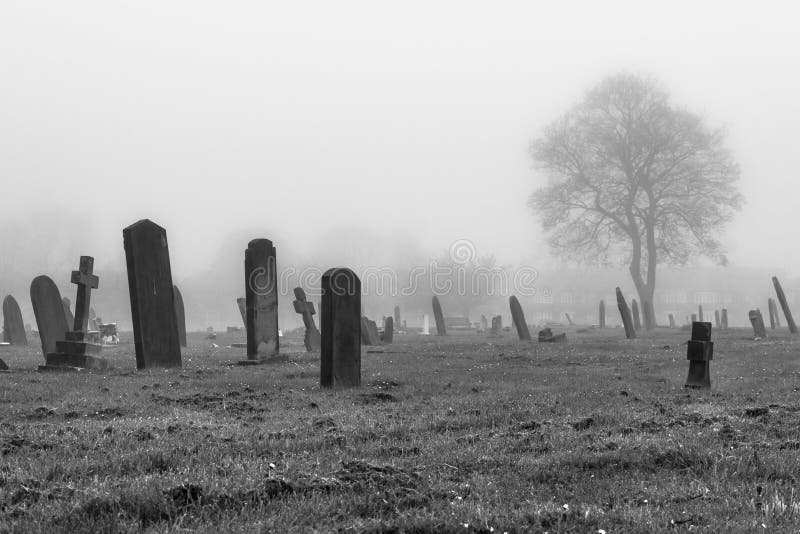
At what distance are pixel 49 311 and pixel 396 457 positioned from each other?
1479cm

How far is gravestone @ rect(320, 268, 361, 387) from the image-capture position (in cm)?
1149

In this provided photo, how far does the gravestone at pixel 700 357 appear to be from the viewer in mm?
11570

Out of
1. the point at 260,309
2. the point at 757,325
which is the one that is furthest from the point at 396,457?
the point at 757,325

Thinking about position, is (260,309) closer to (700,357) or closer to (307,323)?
(307,323)

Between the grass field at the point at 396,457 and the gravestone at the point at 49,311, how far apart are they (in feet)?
22.1

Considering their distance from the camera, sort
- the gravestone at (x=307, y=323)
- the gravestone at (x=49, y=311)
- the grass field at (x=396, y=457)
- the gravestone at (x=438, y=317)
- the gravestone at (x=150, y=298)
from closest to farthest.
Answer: the grass field at (x=396, y=457), the gravestone at (x=150, y=298), the gravestone at (x=49, y=311), the gravestone at (x=307, y=323), the gravestone at (x=438, y=317)

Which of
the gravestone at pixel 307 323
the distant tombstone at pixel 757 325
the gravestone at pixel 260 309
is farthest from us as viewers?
the distant tombstone at pixel 757 325

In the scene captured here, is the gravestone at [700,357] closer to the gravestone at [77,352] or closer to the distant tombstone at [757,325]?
the gravestone at [77,352]

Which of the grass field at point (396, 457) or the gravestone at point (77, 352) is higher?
the gravestone at point (77, 352)

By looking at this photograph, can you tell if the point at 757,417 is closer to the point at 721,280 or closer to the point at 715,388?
the point at 715,388

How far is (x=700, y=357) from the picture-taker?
38.2ft

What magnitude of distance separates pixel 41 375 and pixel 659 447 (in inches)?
415

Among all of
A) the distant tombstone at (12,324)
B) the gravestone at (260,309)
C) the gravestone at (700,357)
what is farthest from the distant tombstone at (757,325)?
the distant tombstone at (12,324)

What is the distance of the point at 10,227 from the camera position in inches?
3258
